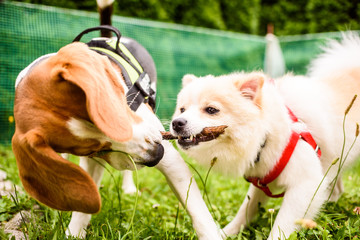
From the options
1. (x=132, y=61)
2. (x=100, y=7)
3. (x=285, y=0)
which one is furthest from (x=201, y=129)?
(x=285, y=0)

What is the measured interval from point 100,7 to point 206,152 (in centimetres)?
178

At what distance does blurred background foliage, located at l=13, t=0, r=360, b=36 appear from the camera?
7.14 m

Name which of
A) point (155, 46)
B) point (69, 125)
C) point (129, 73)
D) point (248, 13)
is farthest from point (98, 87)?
point (248, 13)

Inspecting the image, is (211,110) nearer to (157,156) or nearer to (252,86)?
(252,86)

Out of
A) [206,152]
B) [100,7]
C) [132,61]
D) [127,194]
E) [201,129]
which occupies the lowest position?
[127,194]

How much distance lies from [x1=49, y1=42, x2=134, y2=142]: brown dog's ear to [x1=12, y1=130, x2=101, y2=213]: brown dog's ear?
0.30 metres

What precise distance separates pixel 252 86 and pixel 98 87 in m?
1.21

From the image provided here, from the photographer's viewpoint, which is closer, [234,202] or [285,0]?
[234,202]

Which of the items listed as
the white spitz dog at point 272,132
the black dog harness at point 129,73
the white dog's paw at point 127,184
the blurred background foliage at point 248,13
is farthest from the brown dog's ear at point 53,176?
the blurred background foliage at point 248,13

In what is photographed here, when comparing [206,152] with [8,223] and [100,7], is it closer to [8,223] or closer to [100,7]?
[8,223]

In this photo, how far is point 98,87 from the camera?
4.77 ft

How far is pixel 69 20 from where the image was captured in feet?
17.3

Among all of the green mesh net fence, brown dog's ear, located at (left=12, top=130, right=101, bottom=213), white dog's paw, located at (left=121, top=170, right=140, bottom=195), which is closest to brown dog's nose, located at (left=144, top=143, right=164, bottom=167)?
brown dog's ear, located at (left=12, top=130, right=101, bottom=213)

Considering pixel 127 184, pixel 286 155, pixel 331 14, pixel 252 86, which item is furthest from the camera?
pixel 331 14
